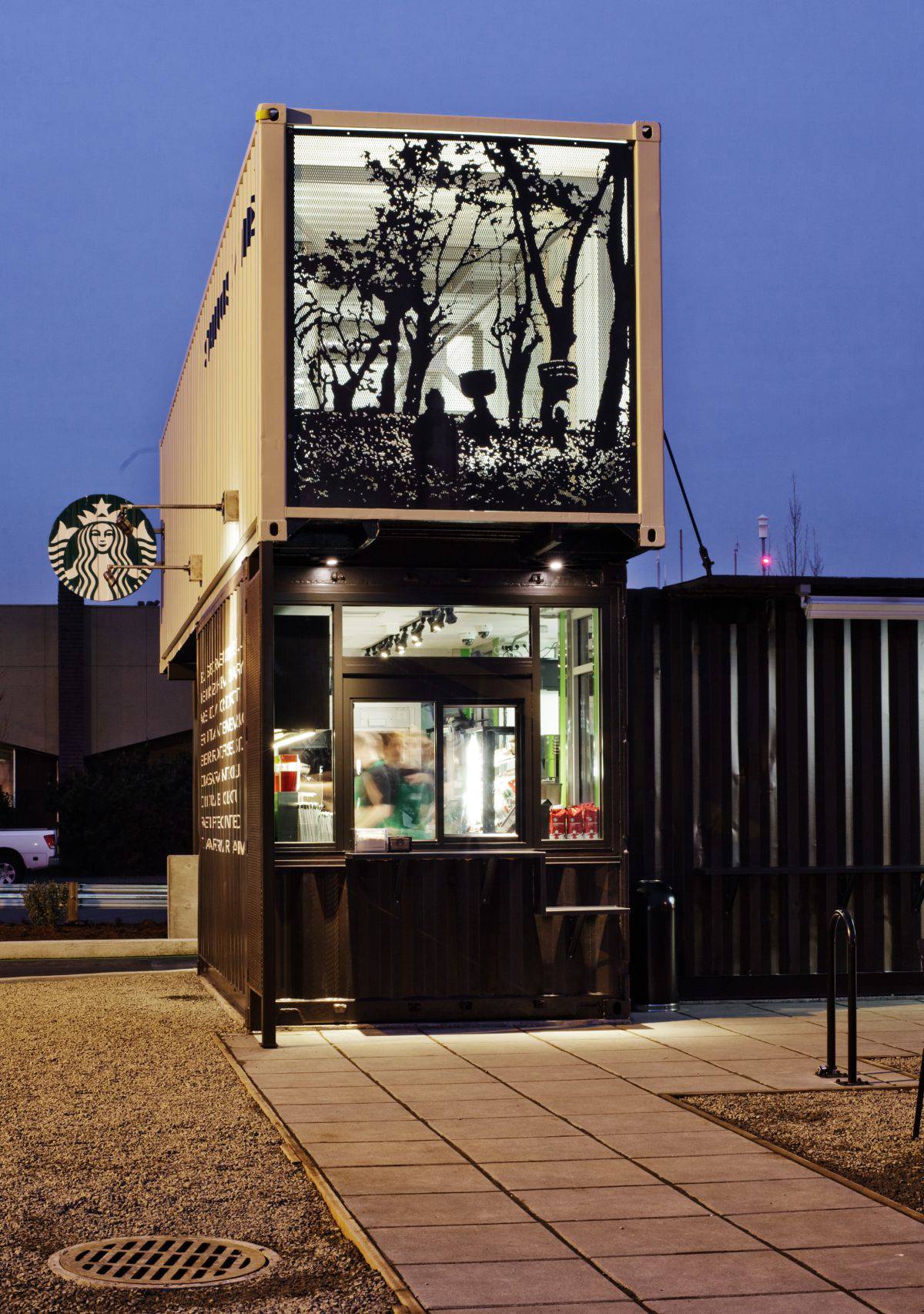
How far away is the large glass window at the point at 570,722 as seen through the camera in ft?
39.0

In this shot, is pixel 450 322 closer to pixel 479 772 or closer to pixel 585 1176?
pixel 479 772

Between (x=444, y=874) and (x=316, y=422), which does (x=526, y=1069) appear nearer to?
(x=444, y=874)

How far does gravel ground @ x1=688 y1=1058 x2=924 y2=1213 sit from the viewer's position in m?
6.82

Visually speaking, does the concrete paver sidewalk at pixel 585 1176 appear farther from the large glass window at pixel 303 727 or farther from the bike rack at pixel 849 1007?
the large glass window at pixel 303 727

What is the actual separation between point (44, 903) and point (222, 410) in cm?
789

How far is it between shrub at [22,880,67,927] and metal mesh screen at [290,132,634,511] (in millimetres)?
9588

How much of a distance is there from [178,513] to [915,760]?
8155 millimetres

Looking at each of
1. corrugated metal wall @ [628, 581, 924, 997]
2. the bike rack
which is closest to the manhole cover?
the bike rack

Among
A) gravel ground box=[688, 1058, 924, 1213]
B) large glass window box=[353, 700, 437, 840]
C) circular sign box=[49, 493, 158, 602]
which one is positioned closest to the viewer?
gravel ground box=[688, 1058, 924, 1213]

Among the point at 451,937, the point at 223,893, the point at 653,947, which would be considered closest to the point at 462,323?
the point at 451,937

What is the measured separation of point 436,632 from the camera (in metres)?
11.8

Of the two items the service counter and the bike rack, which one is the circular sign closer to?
the service counter

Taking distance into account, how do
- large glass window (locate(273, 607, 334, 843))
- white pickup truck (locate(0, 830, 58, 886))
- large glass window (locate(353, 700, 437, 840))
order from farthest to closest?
1. white pickup truck (locate(0, 830, 58, 886))
2. large glass window (locate(353, 700, 437, 840))
3. large glass window (locate(273, 607, 334, 843))

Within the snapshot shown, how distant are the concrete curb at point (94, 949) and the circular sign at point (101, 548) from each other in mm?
3460
